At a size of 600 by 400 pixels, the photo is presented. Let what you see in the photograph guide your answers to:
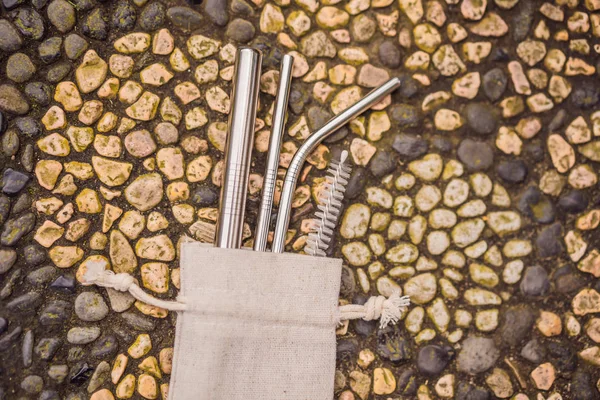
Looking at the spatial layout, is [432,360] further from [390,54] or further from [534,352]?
[390,54]

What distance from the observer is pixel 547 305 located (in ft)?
2.87

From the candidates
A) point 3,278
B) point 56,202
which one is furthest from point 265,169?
point 3,278

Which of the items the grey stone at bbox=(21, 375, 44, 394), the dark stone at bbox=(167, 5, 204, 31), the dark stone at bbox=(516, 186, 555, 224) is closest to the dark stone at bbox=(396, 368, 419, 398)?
the dark stone at bbox=(516, 186, 555, 224)

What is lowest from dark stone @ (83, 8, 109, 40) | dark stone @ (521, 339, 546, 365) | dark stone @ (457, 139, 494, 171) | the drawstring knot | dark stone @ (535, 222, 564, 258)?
dark stone @ (521, 339, 546, 365)

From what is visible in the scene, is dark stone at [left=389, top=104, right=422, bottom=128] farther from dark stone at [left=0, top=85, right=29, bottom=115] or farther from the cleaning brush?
dark stone at [left=0, top=85, right=29, bottom=115]

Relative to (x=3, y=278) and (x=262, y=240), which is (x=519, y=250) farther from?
(x=3, y=278)

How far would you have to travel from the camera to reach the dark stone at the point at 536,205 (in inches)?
34.7

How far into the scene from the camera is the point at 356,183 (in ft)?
2.82

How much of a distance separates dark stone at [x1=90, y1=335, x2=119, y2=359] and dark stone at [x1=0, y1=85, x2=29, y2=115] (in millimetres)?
394

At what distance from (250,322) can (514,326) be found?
1.49 feet

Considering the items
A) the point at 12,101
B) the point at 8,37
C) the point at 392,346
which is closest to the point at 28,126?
the point at 12,101

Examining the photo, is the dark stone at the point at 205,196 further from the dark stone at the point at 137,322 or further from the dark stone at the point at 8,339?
the dark stone at the point at 8,339

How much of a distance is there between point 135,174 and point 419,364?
572 mm

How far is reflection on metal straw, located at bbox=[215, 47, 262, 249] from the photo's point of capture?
79 cm
